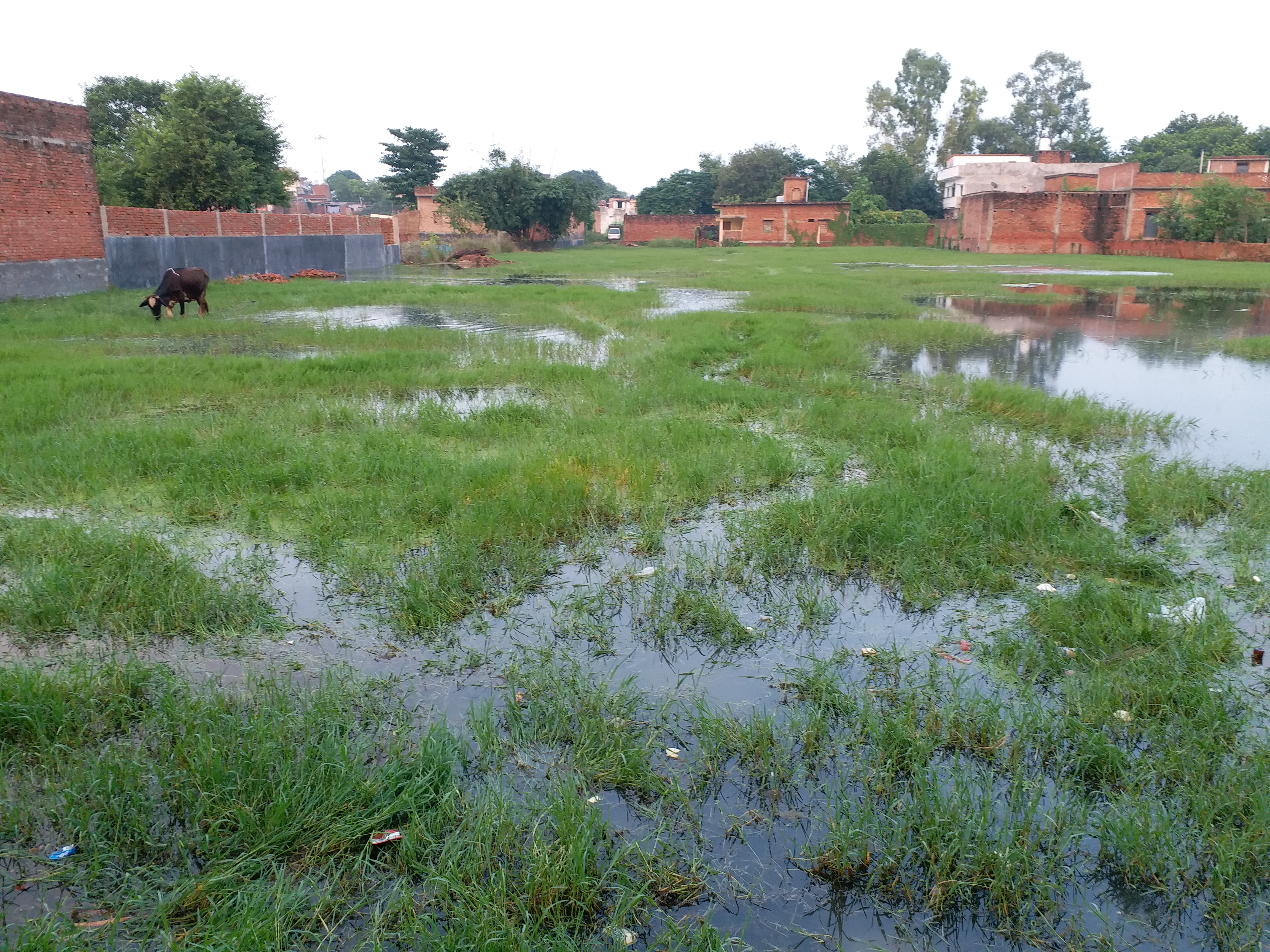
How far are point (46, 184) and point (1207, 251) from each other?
40.2m

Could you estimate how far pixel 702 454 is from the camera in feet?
20.9

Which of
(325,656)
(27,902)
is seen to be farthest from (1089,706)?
(27,902)

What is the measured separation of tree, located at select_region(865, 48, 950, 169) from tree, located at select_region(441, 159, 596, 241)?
122 ft

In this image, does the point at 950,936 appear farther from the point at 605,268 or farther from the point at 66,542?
the point at 605,268

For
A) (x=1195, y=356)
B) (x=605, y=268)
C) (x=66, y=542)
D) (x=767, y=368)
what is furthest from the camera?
(x=605, y=268)

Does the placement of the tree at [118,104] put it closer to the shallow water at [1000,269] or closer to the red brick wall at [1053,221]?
the shallow water at [1000,269]

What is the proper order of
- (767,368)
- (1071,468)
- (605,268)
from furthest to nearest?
(605,268) < (767,368) < (1071,468)

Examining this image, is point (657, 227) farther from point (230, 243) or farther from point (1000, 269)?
point (230, 243)

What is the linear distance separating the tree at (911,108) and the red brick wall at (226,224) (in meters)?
54.8

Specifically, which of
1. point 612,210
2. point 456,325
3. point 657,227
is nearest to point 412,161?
point 657,227

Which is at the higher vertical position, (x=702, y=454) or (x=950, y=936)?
(x=702, y=454)

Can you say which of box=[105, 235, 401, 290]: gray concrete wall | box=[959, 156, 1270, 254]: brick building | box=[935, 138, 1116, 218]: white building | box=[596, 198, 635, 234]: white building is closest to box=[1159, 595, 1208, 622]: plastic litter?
box=[105, 235, 401, 290]: gray concrete wall

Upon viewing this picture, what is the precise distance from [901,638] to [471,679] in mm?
1909

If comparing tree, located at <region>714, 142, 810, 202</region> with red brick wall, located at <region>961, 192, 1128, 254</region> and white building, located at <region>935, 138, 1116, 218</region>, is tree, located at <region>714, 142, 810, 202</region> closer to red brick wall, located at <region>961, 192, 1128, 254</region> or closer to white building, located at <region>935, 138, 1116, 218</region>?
white building, located at <region>935, 138, 1116, 218</region>
